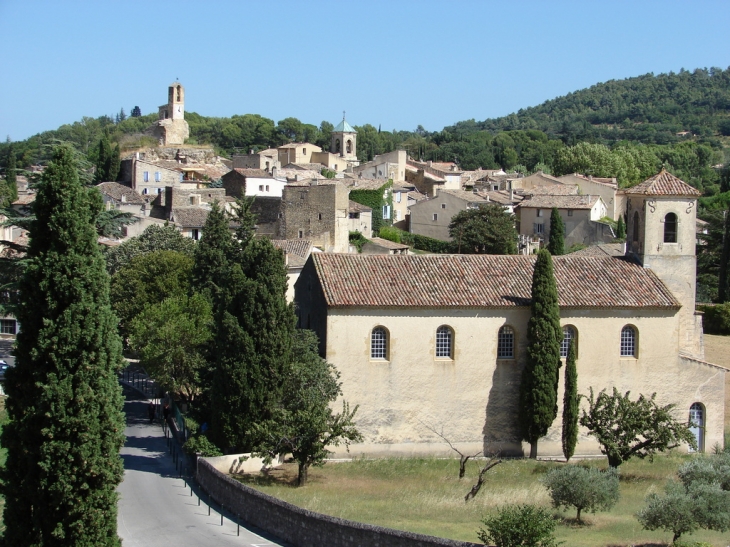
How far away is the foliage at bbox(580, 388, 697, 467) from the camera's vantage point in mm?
33531

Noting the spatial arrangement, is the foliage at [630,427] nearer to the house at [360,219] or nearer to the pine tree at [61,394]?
the pine tree at [61,394]

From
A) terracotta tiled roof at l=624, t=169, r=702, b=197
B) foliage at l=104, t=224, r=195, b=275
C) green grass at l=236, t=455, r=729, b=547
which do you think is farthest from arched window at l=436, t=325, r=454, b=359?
foliage at l=104, t=224, r=195, b=275

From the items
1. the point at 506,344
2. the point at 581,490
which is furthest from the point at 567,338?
the point at 581,490

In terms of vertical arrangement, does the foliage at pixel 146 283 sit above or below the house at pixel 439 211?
below

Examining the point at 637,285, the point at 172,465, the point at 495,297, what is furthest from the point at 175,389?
the point at 637,285

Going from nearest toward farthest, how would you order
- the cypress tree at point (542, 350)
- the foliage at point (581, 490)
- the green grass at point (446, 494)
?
the green grass at point (446, 494)
the foliage at point (581, 490)
the cypress tree at point (542, 350)

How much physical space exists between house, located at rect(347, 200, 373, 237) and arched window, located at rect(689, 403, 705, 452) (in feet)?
147

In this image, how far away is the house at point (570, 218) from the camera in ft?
278

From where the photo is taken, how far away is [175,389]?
126 ft

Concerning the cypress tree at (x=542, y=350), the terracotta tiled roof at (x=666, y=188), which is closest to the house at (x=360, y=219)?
the terracotta tiled roof at (x=666, y=188)

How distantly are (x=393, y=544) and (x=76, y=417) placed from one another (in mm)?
7364

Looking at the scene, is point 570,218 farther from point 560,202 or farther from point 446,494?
point 446,494

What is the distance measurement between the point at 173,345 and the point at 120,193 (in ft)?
180

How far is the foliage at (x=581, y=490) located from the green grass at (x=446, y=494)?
46 centimetres
